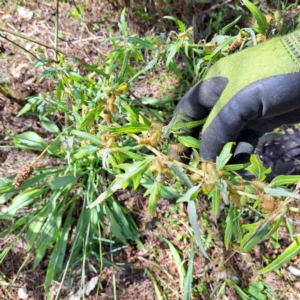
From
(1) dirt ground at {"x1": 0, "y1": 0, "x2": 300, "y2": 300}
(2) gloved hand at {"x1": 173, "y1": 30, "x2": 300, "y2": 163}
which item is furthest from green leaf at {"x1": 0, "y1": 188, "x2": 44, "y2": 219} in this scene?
(2) gloved hand at {"x1": 173, "y1": 30, "x2": 300, "y2": 163}

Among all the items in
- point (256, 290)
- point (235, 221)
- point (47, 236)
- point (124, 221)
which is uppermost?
point (235, 221)

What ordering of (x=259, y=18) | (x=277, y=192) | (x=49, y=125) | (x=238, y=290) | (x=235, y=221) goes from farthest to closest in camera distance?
(x=49, y=125) → (x=238, y=290) → (x=259, y=18) → (x=235, y=221) → (x=277, y=192)

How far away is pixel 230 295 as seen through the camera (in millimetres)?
2092

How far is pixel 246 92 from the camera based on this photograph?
1.19m

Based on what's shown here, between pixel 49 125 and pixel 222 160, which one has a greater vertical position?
pixel 222 160

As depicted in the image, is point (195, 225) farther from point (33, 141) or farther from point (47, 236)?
point (33, 141)

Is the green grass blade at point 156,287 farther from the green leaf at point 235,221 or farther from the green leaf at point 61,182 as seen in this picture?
the green leaf at point 235,221

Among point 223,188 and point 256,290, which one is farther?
point 256,290

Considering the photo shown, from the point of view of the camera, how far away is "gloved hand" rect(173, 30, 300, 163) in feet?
3.75

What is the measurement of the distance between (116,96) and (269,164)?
134cm

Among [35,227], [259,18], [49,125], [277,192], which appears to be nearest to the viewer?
[277,192]

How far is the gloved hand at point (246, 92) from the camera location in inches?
45.0

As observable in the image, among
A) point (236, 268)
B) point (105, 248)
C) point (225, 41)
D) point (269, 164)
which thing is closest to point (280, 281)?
point (236, 268)

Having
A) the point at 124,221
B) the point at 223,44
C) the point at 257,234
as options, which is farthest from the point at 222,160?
the point at 124,221
